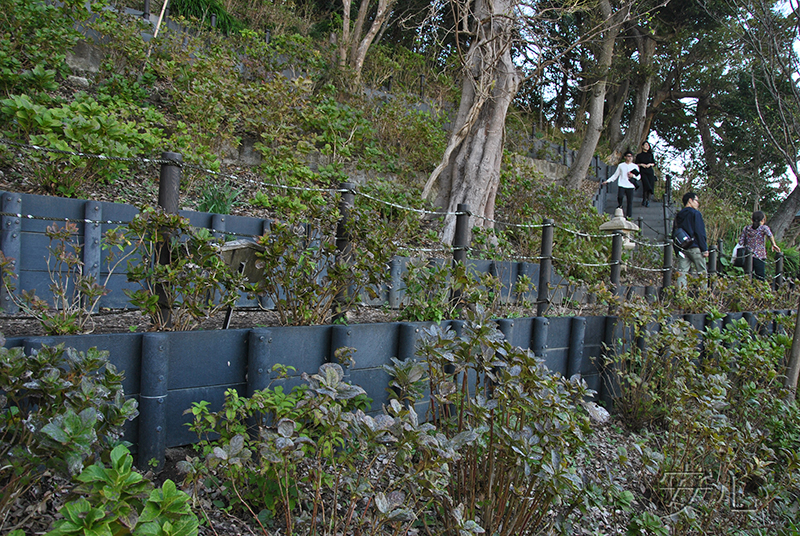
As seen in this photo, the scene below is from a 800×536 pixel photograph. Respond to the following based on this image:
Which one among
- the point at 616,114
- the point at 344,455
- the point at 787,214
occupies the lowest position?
the point at 344,455

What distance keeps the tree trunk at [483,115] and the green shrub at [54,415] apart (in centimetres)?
559

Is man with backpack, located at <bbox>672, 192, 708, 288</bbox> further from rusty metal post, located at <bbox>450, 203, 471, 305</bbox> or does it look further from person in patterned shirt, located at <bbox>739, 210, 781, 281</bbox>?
rusty metal post, located at <bbox>450, 203, 471, 305</bbox>

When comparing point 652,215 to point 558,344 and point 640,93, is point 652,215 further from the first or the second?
point 558,344

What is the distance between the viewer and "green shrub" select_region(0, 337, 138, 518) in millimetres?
1256

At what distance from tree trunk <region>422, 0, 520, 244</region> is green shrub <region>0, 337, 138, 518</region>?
5.59 metres

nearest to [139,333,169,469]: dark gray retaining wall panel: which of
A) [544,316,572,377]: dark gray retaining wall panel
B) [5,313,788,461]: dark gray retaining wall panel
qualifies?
[5,313,788,461]: dark gray retaining wall panel

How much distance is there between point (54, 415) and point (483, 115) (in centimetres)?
665

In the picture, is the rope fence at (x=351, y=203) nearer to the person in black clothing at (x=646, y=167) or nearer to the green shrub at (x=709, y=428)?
the green shrub at (x=709, y=428)

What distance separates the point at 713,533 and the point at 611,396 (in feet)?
4.93

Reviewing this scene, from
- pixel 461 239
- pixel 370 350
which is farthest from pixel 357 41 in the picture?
pixel 370 350

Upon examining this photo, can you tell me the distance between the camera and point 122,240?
9.36ft

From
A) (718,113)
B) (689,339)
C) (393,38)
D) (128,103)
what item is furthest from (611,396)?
(718,113)

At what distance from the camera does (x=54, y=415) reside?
1.42 meters

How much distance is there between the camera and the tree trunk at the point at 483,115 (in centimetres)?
696
